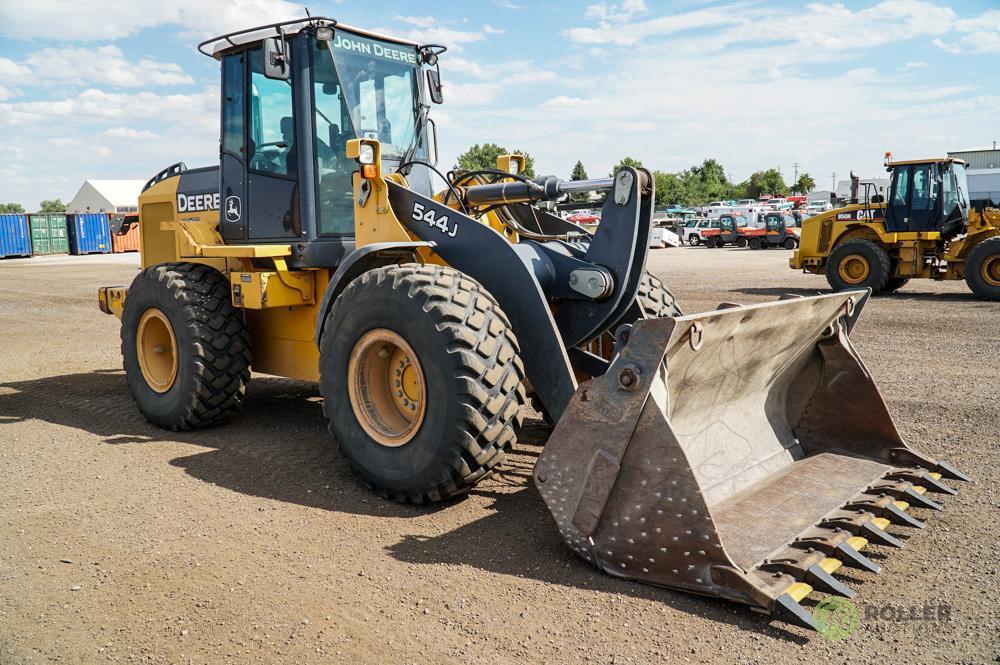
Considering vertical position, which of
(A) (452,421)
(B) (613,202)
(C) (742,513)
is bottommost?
(C) (742,513)

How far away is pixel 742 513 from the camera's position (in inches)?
149

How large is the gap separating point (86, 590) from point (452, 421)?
5.86 feet

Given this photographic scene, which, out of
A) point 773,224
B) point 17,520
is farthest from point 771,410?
point 773,224

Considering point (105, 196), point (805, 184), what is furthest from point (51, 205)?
point (805, 184)

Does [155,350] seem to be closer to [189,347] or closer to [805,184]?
[189,347]

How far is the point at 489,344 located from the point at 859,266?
14.4 meters

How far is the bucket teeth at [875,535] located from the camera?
11.9 ft

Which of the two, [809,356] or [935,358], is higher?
[809,356]

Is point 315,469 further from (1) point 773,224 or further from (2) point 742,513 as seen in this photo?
(1) point 773,224

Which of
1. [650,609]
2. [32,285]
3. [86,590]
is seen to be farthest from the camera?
[32,285]

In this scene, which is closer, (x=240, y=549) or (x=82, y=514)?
(x=240, y=549)

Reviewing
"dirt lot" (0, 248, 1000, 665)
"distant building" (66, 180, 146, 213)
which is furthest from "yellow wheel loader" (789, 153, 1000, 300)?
"distant building" (66, 180, 146, 213)

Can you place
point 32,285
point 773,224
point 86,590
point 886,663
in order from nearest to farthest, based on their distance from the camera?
point 886,663
point 86,590
point 32,285
point 773,224

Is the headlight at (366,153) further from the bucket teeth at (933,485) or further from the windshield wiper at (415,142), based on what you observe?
the bucket teeth at (933,485)
